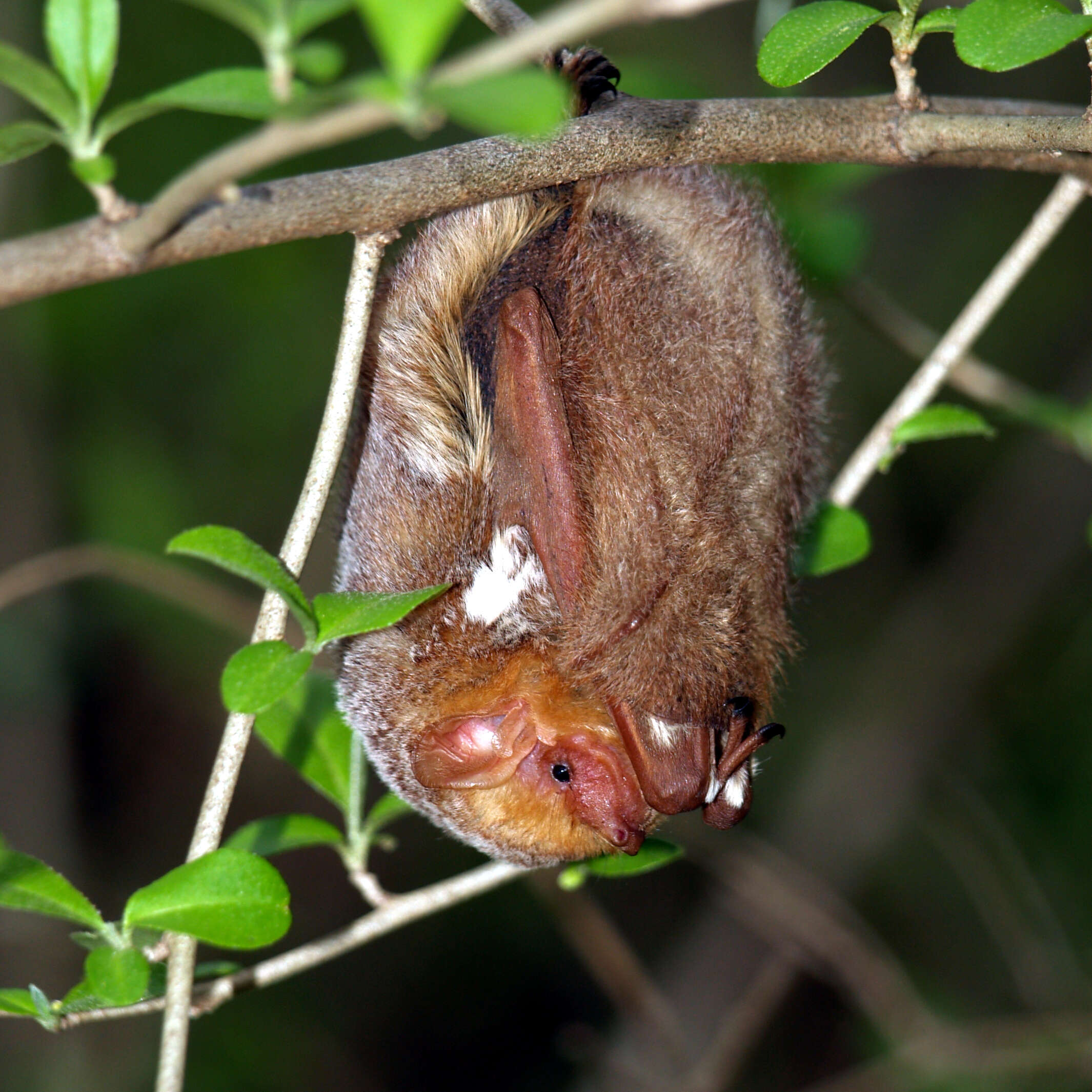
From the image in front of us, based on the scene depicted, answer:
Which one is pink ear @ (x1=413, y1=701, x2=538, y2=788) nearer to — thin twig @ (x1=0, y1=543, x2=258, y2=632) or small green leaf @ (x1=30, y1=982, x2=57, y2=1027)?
small green leaf @ (x1=30, y1=982, x2=57, y2=1027)

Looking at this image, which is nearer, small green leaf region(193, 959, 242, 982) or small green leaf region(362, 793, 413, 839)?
small green leaf region(193, 959, 242, 982)

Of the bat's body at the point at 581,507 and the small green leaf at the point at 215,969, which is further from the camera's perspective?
the bat's body at the point at 581,507

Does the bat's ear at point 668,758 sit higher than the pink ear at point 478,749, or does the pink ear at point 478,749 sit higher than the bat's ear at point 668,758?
the pink ear at point 478,749

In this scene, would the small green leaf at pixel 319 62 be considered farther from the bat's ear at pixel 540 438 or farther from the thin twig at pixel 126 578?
the thin twig at pixel 126 578

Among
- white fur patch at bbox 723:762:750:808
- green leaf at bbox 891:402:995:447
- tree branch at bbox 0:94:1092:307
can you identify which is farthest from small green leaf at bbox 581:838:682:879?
tree branch at bbox 0:94:1092:307

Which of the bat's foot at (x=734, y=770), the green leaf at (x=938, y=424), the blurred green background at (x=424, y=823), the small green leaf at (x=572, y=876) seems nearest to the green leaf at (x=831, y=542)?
the green leaf at (x=938, y=424)
